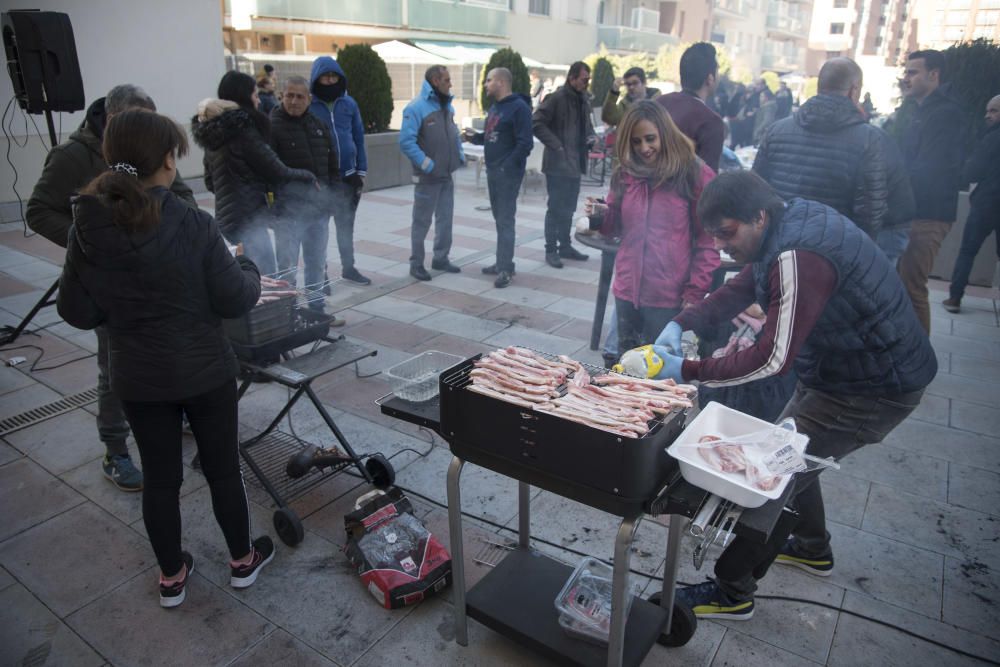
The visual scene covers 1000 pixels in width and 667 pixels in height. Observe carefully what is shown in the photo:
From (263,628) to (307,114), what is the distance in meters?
4.21

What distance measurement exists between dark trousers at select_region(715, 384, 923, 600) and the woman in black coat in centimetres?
205

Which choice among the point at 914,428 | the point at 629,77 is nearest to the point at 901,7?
the point at 629,77

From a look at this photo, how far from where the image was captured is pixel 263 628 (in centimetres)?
260

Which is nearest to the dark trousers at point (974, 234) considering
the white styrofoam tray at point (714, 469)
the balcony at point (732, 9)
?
the white styrofoam tray at point (714, 469)

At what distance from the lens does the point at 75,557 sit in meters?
2.97

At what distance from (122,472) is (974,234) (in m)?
7.14

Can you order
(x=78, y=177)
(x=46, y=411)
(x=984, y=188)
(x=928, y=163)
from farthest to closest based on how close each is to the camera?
(x=984, y=188)
(x=928, y=163)
(x=46, y=411)
(x=78, y=177)

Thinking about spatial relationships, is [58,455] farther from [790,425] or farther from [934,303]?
[934,303]

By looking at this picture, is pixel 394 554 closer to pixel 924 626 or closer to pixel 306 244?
pixel 924 626

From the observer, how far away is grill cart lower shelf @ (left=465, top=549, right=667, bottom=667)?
7.71 feet

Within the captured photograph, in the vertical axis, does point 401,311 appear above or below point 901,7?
below

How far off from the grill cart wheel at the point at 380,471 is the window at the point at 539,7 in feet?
88.2

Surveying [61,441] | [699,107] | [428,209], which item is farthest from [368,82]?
[61,441]

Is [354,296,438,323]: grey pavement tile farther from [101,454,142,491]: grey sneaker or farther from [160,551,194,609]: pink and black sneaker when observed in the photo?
[160,551,194,609]: pink and black sneaker
